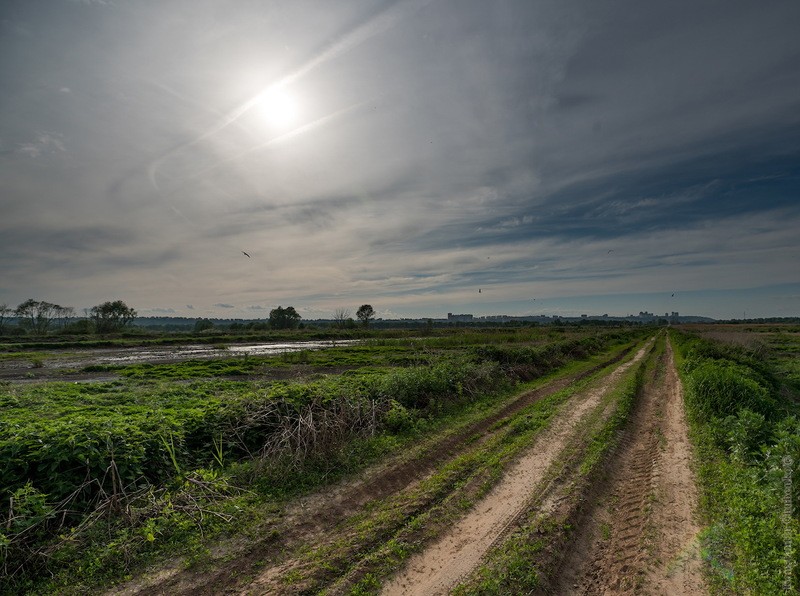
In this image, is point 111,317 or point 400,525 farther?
point 111,317

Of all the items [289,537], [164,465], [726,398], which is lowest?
[289,537]

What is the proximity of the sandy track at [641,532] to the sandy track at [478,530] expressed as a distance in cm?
102

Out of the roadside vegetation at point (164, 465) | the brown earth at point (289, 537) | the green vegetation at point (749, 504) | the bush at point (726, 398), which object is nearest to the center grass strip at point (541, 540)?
the green vegetation at point (749, 504)

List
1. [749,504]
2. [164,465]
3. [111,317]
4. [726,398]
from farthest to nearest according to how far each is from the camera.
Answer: [111,317]
[726,398]
[164,465]
[749,504]

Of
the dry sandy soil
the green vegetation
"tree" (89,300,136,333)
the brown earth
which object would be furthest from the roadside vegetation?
"tree" (89,300,136,333)

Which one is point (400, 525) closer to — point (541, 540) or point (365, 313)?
point (541, 540)

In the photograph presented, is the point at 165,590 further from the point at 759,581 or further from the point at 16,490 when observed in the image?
the point at 759,581

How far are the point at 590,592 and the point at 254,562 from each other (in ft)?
14.1

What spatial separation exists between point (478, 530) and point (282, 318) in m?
109

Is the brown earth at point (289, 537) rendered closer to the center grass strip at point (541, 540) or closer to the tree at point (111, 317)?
the center grass strip at point (541, 540)

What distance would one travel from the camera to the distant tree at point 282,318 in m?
107

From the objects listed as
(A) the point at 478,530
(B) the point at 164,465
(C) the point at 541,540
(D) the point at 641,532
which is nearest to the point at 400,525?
(A) the point at 478,530

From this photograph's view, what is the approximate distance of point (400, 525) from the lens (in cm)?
566

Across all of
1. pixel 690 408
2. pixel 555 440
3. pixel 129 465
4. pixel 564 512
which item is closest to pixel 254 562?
pixel 129 465
